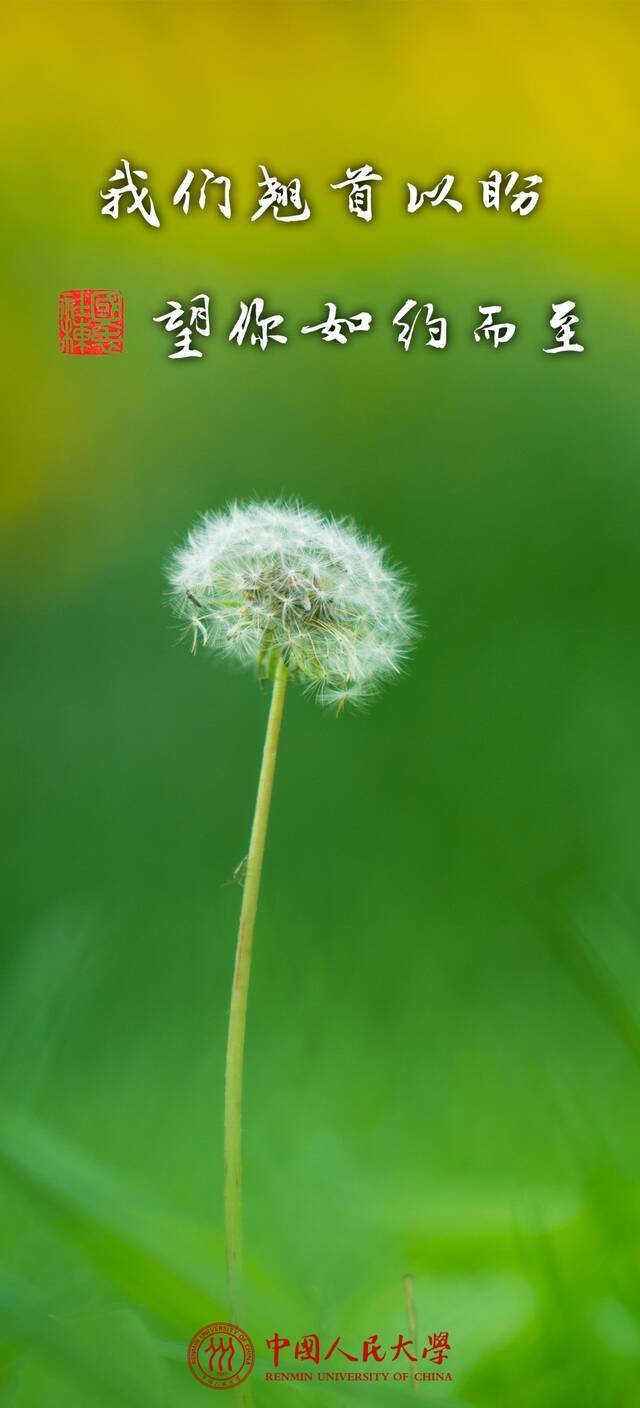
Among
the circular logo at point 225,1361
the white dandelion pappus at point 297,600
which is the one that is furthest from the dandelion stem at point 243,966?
the circular logo at point 225,1361

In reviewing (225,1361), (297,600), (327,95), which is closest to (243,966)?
(297,600)

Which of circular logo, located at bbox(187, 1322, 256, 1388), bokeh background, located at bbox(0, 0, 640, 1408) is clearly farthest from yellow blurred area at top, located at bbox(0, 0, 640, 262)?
circular logo, located at bbox(187, 1322, 256, 1388)

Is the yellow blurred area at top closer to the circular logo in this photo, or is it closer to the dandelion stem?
the dandelion stem

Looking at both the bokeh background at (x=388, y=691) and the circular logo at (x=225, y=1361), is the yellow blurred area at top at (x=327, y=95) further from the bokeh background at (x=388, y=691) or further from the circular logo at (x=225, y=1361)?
the circular logo at (x=225, y=1361)

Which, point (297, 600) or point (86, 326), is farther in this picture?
point (86, 326)

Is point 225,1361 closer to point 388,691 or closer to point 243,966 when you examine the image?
point 243,966

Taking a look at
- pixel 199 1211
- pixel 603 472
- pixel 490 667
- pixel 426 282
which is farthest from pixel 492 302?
pixel 199 1211

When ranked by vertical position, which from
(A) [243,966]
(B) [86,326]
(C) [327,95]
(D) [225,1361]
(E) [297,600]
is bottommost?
(D) [225,1361]
